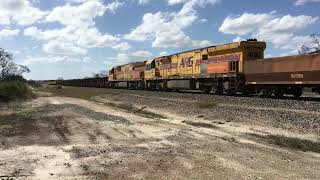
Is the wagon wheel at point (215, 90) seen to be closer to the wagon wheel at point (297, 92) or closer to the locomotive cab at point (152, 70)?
the wagon wheel at point (297, 92)

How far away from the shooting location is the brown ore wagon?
1022 inches

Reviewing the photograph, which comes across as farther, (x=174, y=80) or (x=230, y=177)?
(x=174, y=80)

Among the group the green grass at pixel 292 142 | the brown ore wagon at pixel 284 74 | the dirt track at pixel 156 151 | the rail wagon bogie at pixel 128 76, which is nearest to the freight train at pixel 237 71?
the brown ore wagon at pixel 284 74

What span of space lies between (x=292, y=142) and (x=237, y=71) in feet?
63.7

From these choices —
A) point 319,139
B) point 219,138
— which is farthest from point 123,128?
point 319,139

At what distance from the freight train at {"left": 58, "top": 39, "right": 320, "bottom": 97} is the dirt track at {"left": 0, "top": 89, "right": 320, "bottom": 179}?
26.8 feet

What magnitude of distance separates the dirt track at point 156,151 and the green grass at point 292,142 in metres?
0.03

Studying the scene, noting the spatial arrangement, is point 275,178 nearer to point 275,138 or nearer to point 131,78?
point 275,138

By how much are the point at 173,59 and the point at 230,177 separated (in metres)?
38.7

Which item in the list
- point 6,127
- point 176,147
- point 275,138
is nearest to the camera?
point 176,147

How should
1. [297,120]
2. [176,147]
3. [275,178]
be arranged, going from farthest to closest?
1. [297,120]
2. [176,147]
3. [275,178]

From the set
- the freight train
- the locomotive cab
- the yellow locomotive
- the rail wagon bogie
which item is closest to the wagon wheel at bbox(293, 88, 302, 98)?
the freight train

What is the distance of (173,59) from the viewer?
4844 cm

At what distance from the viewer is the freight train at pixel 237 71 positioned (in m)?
27.0
